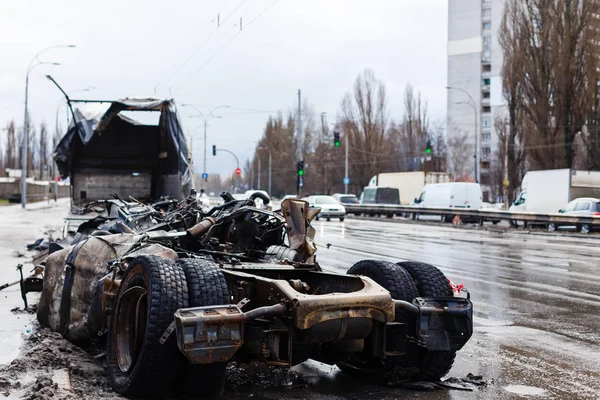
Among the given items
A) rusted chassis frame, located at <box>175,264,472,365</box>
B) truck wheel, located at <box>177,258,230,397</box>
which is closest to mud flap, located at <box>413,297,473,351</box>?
rusted chassis frame, located at <box>175,264,472,365</box>

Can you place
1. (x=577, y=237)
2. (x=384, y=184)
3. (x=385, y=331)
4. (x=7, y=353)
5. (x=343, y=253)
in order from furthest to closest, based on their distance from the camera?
(x=384, y=184) < (x=577, y=237) < (x=343, y=253) < (x=7, y=353) < (x=385, y=331)

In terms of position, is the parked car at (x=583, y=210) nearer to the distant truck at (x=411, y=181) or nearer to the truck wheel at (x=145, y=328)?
the distant truck at (x=411, y=181)

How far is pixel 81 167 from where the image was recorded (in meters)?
16.2

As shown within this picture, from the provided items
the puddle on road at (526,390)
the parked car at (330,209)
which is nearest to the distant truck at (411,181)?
the parked car at (330,209)

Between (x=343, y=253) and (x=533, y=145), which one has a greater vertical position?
(x=533, y=145)

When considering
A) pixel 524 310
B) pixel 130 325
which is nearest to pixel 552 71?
pixel 524 310

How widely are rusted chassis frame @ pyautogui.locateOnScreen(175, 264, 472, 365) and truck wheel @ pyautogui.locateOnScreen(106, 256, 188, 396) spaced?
0.34 meters

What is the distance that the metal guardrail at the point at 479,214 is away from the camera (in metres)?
30.1

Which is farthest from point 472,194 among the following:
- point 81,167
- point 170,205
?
point 170,205

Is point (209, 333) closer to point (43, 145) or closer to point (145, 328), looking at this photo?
point (145, 328)

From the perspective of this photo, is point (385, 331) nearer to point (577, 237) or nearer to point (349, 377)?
point (349, 377)

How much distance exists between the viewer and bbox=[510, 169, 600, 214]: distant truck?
35.4 metres

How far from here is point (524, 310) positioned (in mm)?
9773

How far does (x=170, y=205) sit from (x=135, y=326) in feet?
19.7
